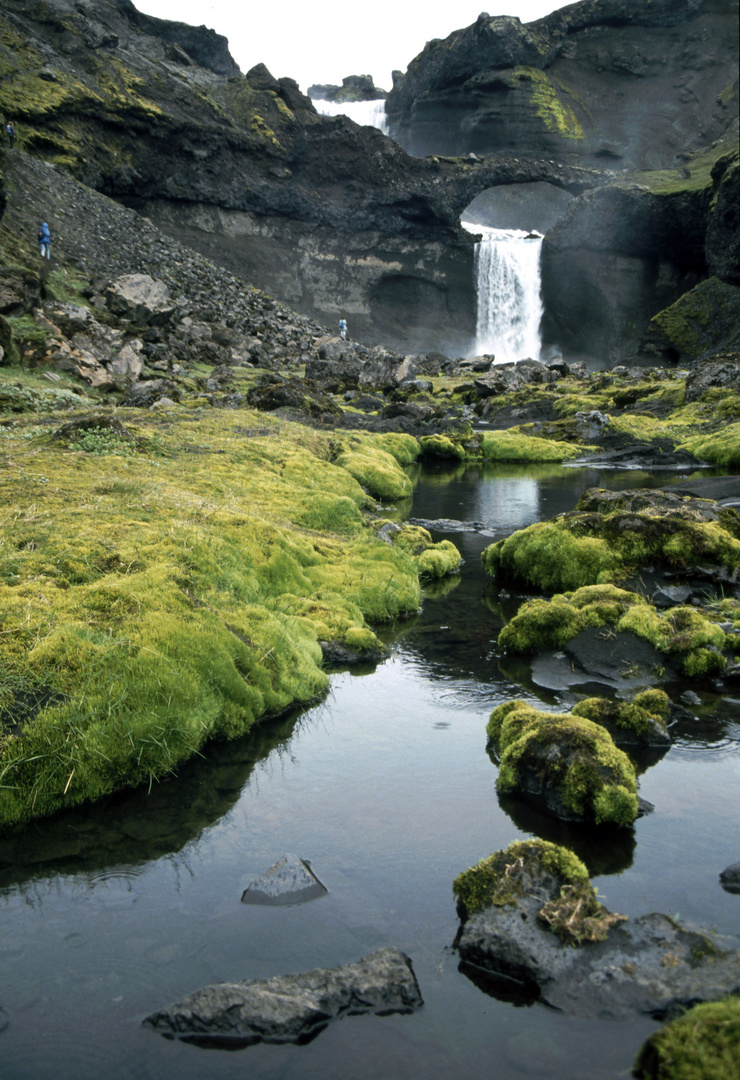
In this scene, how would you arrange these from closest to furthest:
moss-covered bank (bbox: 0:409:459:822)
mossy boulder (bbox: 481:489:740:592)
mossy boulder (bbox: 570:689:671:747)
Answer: moss-covered bank (bbox: 0:409:459:822), mossy boulder (bbox: 570:689:671:747), mossy boulder (bbox: 481:489:740:592)

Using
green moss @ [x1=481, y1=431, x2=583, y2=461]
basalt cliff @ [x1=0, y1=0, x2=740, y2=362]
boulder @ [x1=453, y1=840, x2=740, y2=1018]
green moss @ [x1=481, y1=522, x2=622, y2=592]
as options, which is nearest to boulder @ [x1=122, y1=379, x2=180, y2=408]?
green moss @ [x1=481, y1=431, x2=583, y2=461]

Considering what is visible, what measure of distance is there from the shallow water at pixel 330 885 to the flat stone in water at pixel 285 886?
10cm

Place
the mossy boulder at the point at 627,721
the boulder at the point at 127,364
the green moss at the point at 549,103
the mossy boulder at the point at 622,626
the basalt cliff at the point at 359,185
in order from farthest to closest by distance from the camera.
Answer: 1. the green moss at the point at 549,103
2. the basalt cliff at the point at 359,185
3. the boulder at the point at 127,364
4. the mossy boulder at the point at 622,626
5. the mossy boulder at the point at 627,721

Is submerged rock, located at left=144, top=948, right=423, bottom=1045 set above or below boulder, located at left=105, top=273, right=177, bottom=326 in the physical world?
below

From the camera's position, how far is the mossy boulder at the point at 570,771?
6.76 m

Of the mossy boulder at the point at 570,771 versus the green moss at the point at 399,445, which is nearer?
the mossy boulder at the point at 570,771

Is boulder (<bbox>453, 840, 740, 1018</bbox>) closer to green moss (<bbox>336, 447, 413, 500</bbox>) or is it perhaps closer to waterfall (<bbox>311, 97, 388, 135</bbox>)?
green moss (<bbox>336, 447, 413, 500</bbox>)

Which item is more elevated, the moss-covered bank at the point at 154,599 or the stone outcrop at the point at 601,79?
the stone outcrop at the point at 601,79

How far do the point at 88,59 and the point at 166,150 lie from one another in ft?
39.0

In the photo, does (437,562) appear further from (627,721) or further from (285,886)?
(285,886)

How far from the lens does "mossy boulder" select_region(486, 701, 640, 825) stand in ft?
22.2

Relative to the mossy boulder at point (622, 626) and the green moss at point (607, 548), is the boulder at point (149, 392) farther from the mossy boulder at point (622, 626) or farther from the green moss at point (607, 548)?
the mossy boulder at point (622, 626)

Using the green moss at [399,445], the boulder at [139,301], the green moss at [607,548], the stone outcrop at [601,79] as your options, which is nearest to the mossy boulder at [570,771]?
the green moss at [607,548]

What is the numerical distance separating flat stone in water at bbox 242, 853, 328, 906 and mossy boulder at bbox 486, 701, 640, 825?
2.34 m
